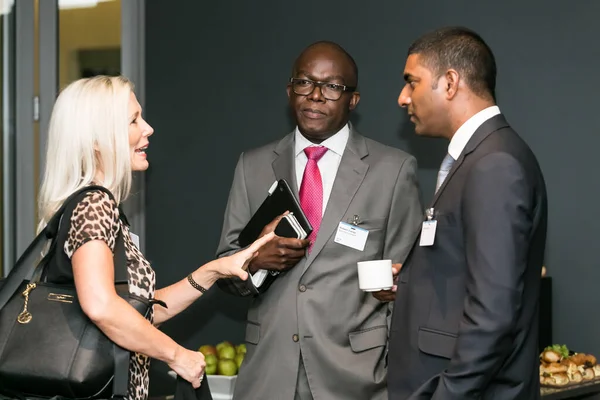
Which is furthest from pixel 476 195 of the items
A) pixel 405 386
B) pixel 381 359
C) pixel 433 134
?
pixel 381 359

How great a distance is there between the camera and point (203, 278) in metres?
3.12

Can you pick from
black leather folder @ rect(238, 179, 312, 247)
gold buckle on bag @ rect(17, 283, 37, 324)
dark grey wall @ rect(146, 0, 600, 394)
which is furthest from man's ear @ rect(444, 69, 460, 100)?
dark grey wall @ rect(146, 0, 600, 394)

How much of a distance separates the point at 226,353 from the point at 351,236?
4.30 ft

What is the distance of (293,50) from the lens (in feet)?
15.9

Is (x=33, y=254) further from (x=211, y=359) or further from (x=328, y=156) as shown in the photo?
(x=211, y=359)

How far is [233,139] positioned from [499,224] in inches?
122

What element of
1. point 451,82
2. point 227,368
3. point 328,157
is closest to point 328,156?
point 328,157

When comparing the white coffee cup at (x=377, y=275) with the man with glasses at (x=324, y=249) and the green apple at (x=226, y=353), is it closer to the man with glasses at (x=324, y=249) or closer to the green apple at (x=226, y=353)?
the man with glasses at (x=324, y=249)

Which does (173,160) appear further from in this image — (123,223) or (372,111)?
(123,223)

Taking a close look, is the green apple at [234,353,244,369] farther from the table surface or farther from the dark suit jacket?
the dark suit jacket

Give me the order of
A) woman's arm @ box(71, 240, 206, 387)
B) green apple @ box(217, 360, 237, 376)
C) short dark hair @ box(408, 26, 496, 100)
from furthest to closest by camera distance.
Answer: green apple @ box(217, 360, 237, 376) → short dark hair @ box(408, 26, 496, 100) → woman's arm @ box(71, 240, 206, 387)

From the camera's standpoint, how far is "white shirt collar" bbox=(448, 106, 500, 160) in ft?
8.11

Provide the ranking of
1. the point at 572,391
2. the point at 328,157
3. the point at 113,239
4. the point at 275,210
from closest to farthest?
the point at 113,239
the point at 275,210
the point at 328,157
the point at 572,391

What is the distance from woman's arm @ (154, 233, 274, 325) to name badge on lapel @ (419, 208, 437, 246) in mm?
839
